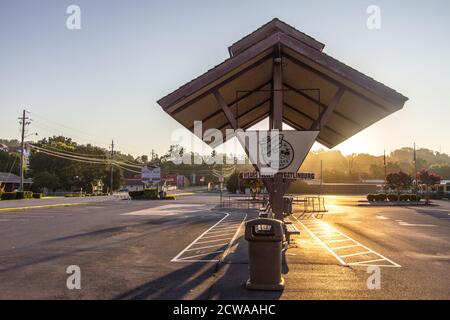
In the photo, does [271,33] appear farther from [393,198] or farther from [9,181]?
[9,181]

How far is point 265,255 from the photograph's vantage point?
719 centimetres

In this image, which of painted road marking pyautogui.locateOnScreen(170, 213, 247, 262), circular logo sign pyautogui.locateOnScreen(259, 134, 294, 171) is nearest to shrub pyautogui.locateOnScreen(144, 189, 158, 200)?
painted road marking pyautogui.locateOnScreen(170, 213, 247, 262)

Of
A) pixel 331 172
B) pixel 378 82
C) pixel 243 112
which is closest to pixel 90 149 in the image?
pixel 331 172

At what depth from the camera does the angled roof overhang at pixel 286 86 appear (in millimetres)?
9961

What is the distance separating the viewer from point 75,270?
911 centimetres

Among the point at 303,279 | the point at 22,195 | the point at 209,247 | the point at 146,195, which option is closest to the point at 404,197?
the point at 146,195

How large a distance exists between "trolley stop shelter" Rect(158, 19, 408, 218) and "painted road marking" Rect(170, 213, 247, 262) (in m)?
2.23

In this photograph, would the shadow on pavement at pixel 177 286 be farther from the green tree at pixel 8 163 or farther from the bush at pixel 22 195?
the green tree at pixel 8 163

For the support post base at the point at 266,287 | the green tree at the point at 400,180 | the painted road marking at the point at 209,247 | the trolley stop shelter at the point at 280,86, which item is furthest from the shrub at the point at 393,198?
the support post base at the point at 266,287

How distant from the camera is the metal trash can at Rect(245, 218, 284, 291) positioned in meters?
7.16

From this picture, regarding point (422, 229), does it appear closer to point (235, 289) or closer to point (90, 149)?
point (235, 289)

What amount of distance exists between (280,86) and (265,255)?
5.46 m

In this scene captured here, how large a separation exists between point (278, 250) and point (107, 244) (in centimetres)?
789

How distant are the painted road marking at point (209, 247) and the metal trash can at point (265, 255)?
328 centimetres
